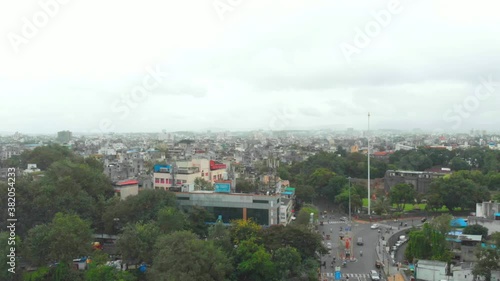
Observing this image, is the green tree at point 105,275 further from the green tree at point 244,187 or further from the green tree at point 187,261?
the green tree at point 244,187

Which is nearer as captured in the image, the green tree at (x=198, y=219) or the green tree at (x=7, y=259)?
the green tree at (x=7, y=259)

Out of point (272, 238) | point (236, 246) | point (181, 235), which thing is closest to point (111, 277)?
point (181, 235)

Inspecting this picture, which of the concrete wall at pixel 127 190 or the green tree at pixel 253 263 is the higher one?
the concrete wall at pixel 127 190

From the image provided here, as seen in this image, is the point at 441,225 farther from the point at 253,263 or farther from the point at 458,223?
the point at 253,263

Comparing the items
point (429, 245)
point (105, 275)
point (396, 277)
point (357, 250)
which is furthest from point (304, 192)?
point (105, 275)

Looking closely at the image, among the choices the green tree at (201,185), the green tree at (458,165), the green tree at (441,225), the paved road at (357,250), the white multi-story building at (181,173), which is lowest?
the paved road at (357,250)

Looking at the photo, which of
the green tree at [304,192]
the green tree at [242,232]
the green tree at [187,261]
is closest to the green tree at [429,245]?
the green tree at [242,232]

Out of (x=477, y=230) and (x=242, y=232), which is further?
(x=477, y=230)

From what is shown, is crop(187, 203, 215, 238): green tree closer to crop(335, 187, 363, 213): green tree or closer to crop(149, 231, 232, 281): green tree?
crop(149, 231, 232, 281): green tree

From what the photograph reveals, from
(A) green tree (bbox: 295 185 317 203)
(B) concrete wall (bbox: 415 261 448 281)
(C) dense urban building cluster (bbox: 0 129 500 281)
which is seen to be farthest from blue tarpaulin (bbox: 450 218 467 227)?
(A) green tree (bbox: 295 185 317 203)
